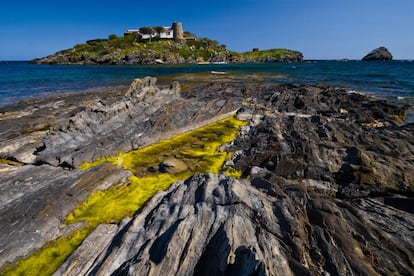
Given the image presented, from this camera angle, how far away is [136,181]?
47.5 feet

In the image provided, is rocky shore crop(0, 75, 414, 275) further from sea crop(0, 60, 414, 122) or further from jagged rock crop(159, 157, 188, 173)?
sea crop(0, 60, 414, 122)

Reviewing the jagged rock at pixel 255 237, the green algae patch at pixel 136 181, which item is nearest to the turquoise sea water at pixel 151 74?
the green algae patch at pixel 136 181

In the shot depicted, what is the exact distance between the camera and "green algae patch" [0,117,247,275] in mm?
9367

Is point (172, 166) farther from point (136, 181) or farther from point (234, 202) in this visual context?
point (234, 202)

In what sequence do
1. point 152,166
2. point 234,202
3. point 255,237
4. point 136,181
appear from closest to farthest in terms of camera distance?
1. point 255,237
2. point 234,202
3. point 136,181
4. point 152,166

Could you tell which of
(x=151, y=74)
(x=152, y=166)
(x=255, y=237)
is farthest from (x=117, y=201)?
(x=151, y=74)

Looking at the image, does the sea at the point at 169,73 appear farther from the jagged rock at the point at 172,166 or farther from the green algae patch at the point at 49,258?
the green algae patch at the point at 49,258

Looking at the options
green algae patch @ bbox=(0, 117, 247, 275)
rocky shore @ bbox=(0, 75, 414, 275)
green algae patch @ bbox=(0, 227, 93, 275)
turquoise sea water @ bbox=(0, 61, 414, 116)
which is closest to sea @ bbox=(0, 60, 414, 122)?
turquoise sea water @ bbox=(0, 61, 414, 116)

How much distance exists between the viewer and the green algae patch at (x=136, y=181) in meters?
9.37

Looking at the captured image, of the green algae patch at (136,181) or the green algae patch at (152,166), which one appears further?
the green algae patch at (152,166)

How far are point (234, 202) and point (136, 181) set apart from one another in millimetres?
6748

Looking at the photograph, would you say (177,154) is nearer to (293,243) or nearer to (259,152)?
(259,152)

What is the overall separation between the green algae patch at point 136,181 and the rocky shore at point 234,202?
10.4 inches

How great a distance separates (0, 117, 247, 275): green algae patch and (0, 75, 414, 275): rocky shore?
27 centimetres
